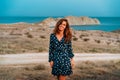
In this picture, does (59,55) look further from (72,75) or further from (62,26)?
(72,75)

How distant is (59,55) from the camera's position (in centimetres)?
1065

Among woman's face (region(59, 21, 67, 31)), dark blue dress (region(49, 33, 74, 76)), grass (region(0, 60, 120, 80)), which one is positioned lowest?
grass (region(0, 60, 120, 80))

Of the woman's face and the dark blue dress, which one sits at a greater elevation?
the woman's face

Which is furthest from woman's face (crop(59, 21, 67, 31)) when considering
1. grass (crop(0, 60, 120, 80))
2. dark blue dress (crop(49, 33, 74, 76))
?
grass (crop(0, 60, 120, 80))

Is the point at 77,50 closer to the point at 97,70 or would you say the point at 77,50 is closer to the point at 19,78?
the point at 97,70

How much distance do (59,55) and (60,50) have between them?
13cm

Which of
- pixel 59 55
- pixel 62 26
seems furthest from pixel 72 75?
pixel 62 26

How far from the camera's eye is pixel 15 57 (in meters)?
23.9

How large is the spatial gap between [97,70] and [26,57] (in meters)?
7.50

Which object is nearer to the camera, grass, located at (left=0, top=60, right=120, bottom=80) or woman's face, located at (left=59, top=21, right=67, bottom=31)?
woman's face, located at (left=59, top=21, right=67, bottom=31)

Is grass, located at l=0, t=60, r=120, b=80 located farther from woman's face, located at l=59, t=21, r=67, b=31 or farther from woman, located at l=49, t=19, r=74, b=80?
woman's face, located at l=59, t=21, r=67, b=31

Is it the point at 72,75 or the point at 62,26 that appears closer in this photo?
the point at 62,26

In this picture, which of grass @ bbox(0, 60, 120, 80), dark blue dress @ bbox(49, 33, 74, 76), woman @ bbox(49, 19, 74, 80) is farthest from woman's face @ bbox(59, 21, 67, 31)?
grass @ bbox(0, 60, 120, 80)

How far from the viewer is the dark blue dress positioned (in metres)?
10.6
